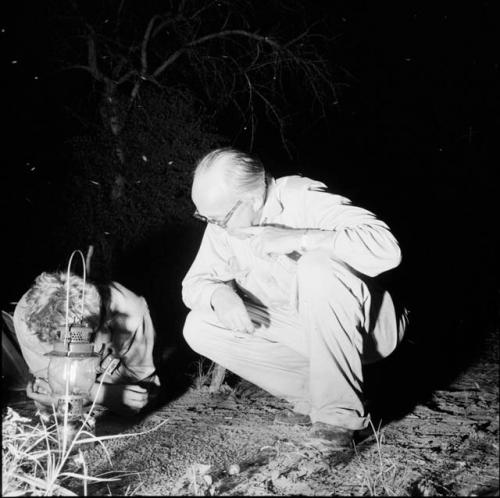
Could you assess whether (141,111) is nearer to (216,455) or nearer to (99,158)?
(99,158)

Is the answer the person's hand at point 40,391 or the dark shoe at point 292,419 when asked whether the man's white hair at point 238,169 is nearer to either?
the dark shoe at point 292,419

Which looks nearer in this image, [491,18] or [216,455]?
[216,455]

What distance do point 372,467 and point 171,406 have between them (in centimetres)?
149

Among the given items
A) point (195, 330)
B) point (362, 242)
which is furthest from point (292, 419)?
point (362, 242)

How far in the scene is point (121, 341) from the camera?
122 inches

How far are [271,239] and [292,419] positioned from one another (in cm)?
97

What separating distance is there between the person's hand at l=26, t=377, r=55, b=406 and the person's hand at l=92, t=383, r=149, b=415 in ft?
0.91

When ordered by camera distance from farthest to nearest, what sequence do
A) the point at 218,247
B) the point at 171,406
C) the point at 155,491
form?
1. the point at 171,406
2. the point at 218,247
3. the point at 155,491

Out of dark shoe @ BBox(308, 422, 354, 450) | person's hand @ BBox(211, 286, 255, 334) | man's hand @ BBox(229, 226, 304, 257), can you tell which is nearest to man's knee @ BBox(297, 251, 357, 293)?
man's hand @ BBox(229, 226, 304, 257)

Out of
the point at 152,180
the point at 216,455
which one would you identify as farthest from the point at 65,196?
the point at 216,455

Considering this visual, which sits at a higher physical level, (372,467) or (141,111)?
(141,111)

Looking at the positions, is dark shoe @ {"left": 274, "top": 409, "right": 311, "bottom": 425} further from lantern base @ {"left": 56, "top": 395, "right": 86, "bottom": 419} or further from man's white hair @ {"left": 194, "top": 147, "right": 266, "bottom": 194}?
man's white hair @ {"left": 194, "top": 147, "right": 266, "bottom": 194}

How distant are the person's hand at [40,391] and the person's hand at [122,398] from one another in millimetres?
279

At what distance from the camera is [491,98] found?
11.7m
